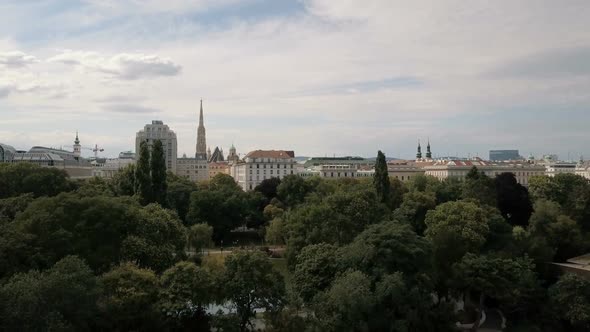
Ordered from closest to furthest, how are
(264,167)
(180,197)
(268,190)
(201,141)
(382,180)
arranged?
1. (382,180)
2. (180,197)
3. (268,190)
4. (264,167)
5. (201,141)

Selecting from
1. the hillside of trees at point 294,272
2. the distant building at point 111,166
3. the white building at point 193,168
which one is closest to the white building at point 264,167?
the distant building at point 111,166

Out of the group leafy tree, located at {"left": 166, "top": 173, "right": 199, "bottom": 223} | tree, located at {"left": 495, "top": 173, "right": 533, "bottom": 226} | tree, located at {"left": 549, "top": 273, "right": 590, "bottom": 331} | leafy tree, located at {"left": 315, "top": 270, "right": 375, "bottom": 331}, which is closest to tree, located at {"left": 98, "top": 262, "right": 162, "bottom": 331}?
leafy tree, located at {"left": 315, "top": 270, "right": 375, "bottom": 331}

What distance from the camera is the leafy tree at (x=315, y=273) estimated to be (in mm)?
27266

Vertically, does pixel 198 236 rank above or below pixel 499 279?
above

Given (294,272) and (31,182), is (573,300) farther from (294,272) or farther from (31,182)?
(31,182)

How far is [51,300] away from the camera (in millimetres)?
18906

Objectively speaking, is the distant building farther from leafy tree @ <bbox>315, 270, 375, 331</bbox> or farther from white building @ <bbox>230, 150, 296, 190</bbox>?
leafy tree @ <bbox>315, 270, 375, 331</bbox>

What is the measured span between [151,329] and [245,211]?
122ft

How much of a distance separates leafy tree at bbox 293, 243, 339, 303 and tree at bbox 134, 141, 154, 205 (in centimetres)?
1773

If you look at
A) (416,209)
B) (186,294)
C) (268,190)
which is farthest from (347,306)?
Answer: (268,190)

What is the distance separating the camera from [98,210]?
2834 cm

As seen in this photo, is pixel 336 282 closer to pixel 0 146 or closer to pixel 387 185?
pixel 387 185

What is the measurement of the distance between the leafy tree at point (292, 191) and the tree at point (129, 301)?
41.4 meters

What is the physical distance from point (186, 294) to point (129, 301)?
2302 mm
